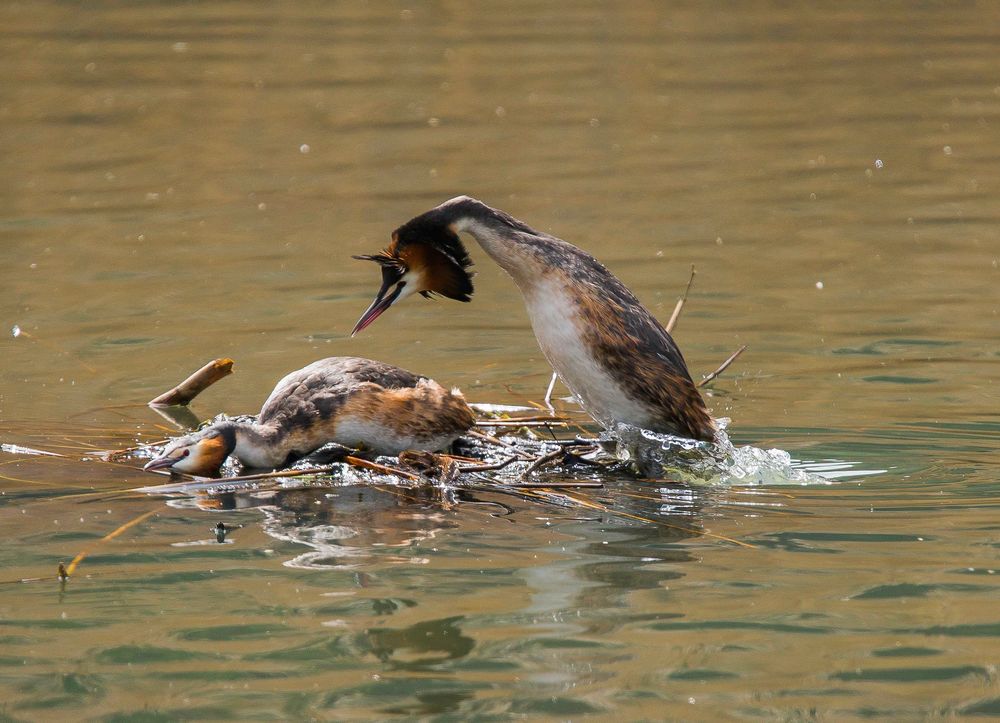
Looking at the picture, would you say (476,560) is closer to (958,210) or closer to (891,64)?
(958,210)

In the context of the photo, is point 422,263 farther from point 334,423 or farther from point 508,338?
point 508,338

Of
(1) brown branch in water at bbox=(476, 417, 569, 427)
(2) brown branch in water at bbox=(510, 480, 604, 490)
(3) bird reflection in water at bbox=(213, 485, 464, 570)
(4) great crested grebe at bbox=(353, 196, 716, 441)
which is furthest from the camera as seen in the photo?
(1) brown branch in water at bbox=(476, 417, 569, 427)

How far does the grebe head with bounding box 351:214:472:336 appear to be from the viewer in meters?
6.71

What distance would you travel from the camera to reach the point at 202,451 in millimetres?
6547

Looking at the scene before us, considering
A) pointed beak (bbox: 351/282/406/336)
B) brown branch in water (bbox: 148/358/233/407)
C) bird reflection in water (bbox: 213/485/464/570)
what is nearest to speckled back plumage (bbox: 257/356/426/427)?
pointed beak (bbox: 351/282/406/336)

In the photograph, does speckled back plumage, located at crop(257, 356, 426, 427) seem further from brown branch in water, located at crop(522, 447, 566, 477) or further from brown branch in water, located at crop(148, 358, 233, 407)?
brown branch in water, located at crop(148, 358, 233, 407)

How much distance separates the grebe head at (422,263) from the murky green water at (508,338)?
0.85m

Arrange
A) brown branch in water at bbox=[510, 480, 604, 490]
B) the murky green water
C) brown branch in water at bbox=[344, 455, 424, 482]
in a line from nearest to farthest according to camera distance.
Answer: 1. the murky green water
2. brown branch in water at bbox=[510, 480, 604, 490]
3. brown branch in water at bbox=[344, 455, 424, 482]

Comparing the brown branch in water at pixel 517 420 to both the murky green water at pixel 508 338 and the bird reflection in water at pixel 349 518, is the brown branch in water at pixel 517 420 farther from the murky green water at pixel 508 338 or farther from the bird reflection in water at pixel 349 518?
the bird reflection in water at pixel 349 518

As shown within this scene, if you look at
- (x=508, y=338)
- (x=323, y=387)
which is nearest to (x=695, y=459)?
(x=323, y=387)

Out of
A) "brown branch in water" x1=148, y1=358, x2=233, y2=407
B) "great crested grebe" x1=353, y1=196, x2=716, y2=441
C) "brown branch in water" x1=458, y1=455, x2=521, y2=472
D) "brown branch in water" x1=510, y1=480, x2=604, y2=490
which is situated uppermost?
"great crested grebe" x1=353, y1=196, x2=716, y2=441

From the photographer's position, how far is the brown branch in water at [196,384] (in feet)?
25.7

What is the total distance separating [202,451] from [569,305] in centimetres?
158

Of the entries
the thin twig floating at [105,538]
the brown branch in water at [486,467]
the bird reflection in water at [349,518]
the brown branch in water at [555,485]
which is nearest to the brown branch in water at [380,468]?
the bird reflection in water at [349,518]
